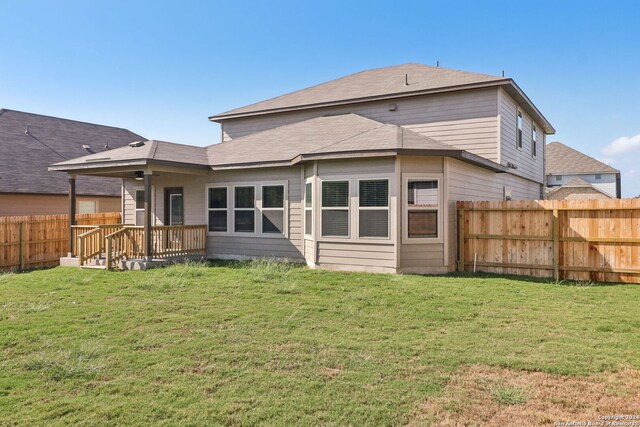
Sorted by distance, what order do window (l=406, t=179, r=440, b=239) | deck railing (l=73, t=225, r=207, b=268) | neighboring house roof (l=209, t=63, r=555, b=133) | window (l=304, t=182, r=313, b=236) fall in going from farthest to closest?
neighboring house roof (l=209, t=63, r=555, b=133)
deck railing (l=73, t=225, r=207, b=268)
window (l=304, t=182, r=313, b=236)
window (l=406, t=179, r=440, b=239)

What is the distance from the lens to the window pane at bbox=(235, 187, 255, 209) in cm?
1193

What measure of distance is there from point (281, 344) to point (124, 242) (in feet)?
27.5

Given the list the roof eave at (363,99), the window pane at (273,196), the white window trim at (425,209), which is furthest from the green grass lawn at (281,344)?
the roof eave at (363,99)

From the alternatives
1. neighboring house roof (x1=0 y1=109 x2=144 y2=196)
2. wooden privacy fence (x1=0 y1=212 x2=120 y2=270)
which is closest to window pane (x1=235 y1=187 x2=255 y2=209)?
wooden privacy fence (x1=0 y1=212 x2=120 y2=270)

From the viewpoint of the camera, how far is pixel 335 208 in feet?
32.4

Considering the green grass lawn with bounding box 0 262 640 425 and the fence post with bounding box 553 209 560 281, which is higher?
the fence post with bounding box 553 209 560 281

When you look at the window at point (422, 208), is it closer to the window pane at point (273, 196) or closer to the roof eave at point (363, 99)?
the window pane at point (273, 196)

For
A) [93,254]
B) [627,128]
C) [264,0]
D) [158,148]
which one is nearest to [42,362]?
[93,254]

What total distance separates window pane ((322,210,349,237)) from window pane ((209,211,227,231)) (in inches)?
152

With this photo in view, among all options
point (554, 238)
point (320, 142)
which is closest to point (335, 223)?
point (320, 142)

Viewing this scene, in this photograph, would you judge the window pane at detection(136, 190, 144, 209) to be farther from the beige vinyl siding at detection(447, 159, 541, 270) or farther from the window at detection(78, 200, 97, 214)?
the beige vinyl siding at detection(447, 159, 541, 270)

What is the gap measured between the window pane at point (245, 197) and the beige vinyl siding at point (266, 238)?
9.0 inches

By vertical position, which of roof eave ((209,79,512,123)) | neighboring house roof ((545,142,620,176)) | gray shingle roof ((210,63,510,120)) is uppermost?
neighboring house roof ((545,142,620,176))

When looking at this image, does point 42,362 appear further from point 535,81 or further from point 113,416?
point 535,81
